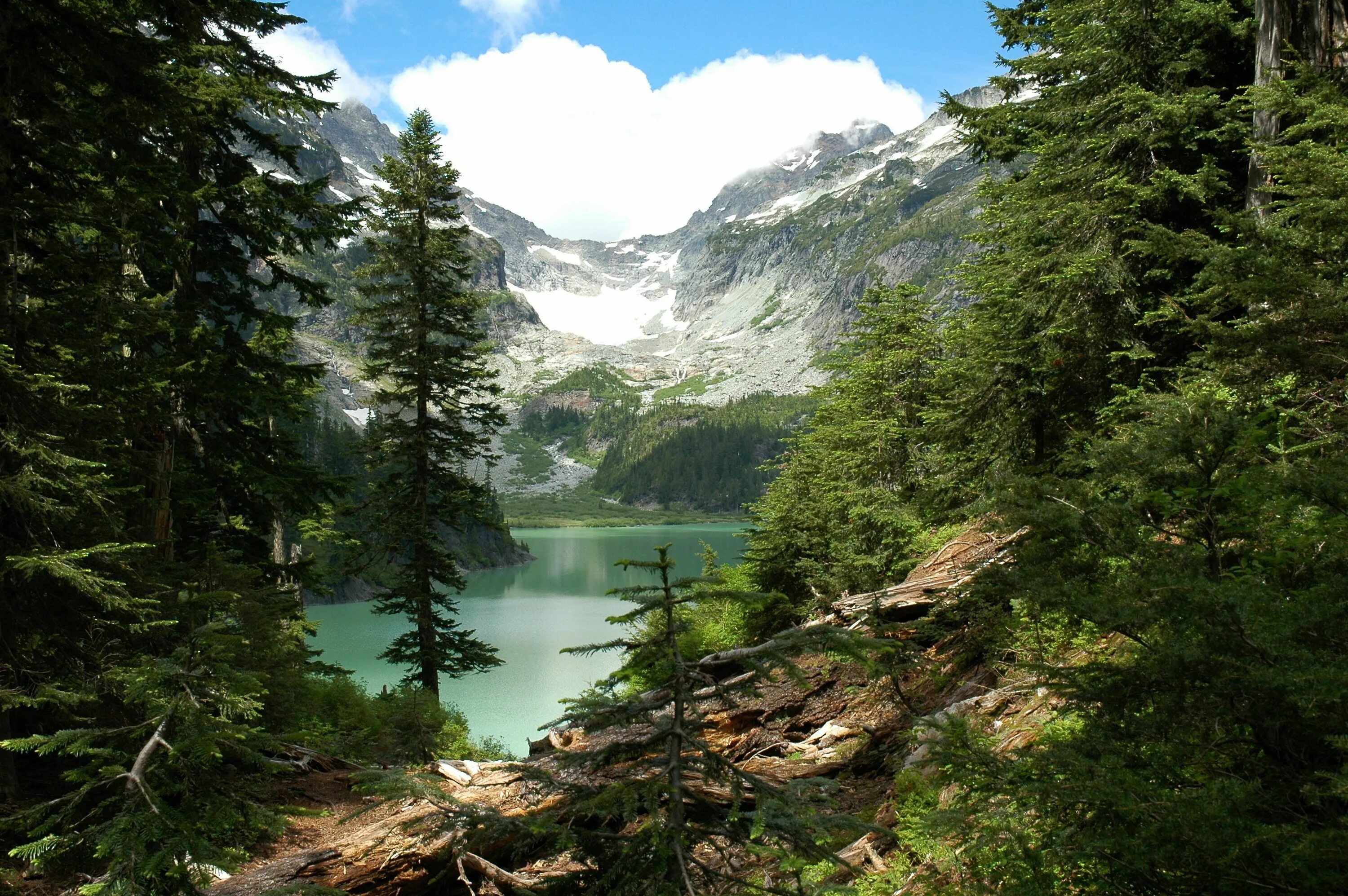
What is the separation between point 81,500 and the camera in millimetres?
5074

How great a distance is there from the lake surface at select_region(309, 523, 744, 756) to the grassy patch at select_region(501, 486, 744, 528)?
73.4 meters

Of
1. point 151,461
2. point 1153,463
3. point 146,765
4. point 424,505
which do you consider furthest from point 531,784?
point 424,505

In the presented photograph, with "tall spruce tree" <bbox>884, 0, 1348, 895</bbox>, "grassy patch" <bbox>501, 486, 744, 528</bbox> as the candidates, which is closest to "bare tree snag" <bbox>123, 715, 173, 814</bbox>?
"tall spruce tree" <bbox>884, 0, 1348, 895</bbox>

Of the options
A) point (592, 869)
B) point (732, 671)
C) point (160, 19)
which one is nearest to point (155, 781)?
point (592, 869)

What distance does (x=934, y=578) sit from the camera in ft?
26.3

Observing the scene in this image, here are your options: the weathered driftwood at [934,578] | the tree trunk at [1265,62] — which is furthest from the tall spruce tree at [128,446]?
the tree trunk at [1265,62]

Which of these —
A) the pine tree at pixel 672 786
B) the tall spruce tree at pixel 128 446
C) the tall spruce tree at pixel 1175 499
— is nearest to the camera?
the tall spruce tree at pixel 1175 499

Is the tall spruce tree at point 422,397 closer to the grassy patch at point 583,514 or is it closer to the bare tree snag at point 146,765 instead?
the bare tree snag at point 146,765

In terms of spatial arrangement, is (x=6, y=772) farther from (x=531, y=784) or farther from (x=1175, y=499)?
(x=1175, y=499)

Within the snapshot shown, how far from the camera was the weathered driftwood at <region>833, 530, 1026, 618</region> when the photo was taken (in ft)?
23.9

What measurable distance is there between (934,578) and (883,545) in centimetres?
465

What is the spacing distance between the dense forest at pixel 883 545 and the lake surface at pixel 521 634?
1.44 meters

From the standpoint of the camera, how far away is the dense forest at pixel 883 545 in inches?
112

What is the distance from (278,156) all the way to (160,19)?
6.00 metres
